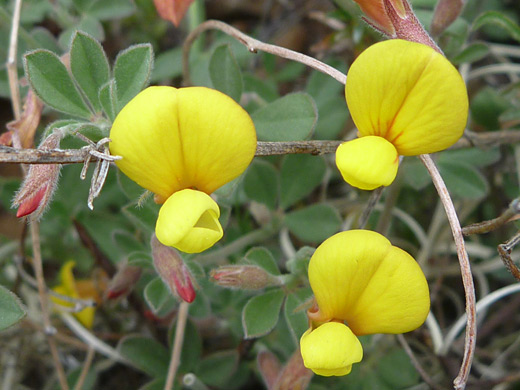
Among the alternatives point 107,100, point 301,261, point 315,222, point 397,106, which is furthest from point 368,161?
point 315,222

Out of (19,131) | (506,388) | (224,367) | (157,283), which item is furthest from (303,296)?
(506,388)

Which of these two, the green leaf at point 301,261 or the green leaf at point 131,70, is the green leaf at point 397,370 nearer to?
the green leaf at point 301,261

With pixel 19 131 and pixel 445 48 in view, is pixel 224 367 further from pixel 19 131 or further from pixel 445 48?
pixel 445 48

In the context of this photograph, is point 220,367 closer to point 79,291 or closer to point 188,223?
point 79,291

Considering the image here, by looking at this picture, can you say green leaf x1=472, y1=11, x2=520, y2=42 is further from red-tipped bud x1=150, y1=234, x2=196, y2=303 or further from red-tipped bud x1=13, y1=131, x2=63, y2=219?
red-tipped bud x1=13, y1=131, x2=63, y2=219

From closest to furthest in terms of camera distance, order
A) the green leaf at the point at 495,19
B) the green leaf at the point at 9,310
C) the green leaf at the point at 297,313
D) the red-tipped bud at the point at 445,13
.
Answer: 1. the green leaf at the point at 9,310
2. the green leaf at the point at 297,313
3. the red-tipped bud at the point at 445,13
4. the green leaf at the point at 495,19

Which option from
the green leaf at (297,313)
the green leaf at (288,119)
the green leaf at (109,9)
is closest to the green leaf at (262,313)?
the green leaf at (297,313)
